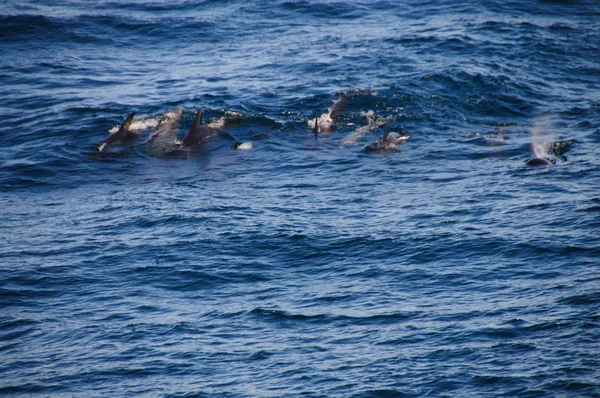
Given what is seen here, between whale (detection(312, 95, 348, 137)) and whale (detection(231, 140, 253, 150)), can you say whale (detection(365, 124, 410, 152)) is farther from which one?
whale (detection(231, 140, 253, 150))

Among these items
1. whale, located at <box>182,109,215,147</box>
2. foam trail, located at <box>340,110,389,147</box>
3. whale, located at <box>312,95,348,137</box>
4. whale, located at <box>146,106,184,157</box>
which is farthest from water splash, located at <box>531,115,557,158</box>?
whale, located at <box>146,106,184,157</box>

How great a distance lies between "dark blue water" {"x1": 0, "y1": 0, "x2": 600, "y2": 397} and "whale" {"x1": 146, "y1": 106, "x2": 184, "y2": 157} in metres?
0.20

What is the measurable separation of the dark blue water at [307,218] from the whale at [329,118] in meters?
0.31

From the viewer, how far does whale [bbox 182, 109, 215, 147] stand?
21.1 meters

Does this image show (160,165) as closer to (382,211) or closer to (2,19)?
(382,211)

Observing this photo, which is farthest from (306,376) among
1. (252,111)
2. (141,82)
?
(141,82)

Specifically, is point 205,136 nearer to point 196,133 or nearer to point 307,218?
point 196,133

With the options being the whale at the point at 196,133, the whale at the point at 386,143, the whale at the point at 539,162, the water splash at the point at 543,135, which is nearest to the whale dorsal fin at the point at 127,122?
the whale at the point at 196,133

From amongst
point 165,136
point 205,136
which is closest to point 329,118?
point 205,136

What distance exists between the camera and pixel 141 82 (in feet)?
87.7

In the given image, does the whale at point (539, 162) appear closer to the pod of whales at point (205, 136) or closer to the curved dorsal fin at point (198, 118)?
the pod of whales at point (205, 136)

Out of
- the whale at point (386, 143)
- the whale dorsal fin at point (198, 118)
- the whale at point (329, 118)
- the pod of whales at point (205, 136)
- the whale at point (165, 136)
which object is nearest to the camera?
the pod of whales at point (205, 136)

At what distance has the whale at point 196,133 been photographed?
830 inches

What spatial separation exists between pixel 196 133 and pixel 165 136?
3.51ft
